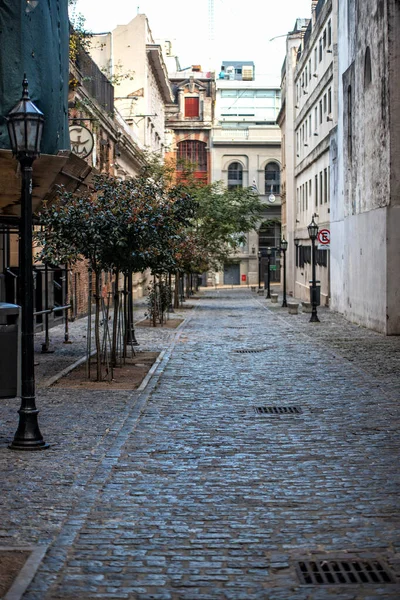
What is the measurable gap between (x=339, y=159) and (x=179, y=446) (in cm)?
2532

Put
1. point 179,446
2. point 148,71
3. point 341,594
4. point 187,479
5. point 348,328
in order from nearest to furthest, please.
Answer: point 341,594 → point 187,479 → point 179,446 → point 348,328 → point 148,71

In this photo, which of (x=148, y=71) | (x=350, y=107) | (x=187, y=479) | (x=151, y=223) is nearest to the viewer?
(x=187, y=479)

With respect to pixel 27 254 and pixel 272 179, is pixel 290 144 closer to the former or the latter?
pixel 272 179

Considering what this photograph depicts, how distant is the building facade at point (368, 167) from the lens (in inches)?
913

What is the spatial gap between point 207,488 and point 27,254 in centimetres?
300

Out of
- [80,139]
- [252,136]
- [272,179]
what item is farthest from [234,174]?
[80,139]

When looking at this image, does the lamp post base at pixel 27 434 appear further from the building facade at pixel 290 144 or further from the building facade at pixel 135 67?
the building facade at pixel 290 144

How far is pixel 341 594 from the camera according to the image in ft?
16.9

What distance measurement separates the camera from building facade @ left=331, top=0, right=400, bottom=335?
76.1 ft

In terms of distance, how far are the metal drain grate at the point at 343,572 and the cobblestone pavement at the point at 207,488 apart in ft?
0.28

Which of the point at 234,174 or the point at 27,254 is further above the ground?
the point at 234,174

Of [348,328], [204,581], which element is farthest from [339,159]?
[204,581]

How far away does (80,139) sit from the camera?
85.7 ft

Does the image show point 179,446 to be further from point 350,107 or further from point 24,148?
point 350,107
